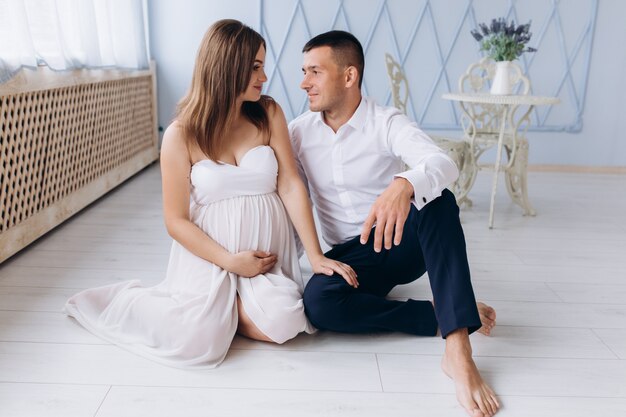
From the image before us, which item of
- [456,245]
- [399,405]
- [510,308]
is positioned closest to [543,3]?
[510,308]

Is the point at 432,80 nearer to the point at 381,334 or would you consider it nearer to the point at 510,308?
the point at 510,308

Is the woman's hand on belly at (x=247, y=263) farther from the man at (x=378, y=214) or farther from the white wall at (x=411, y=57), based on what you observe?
the white wall at (x=411, y=57)

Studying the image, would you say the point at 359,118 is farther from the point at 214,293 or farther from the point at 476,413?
the point at 476,413

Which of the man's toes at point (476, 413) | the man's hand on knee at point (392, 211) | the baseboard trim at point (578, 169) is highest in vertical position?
the man's hand on knee at point (392, 211)

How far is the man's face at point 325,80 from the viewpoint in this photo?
5.29ft

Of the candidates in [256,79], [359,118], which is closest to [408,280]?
A: [359,118]

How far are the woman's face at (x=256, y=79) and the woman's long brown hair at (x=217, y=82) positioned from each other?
0.01 m

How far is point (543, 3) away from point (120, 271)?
3303mm

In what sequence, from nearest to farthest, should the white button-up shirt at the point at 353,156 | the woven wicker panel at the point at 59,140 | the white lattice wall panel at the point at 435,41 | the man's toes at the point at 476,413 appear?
the man's toes at the point at 476,413 → the white button-up shirt at the point at 353,156 → the woven wicker panel at the point at 59,140 → the white lattice wall panel at the point at 435,41

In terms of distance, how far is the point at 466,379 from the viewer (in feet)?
4.39

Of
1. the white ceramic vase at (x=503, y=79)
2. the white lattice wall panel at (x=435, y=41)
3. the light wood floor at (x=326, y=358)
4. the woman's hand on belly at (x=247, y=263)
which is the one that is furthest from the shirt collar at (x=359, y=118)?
the white lattice wall panel at (x=435, y=41)

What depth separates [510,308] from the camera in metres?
1.85

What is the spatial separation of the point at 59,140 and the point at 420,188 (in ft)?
5.86

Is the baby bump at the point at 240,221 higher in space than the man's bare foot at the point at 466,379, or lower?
higher
